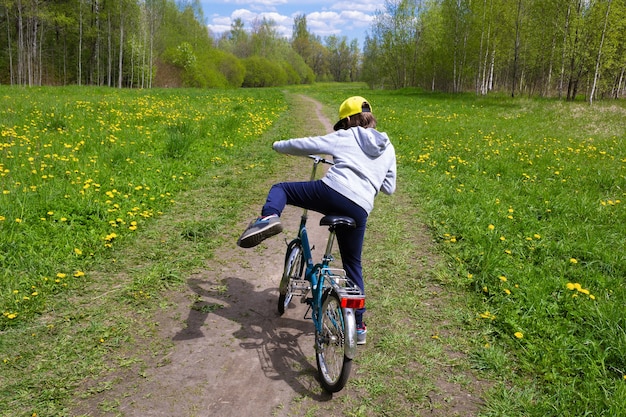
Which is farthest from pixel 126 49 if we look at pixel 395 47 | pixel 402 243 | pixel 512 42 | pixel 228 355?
pixel 228 355

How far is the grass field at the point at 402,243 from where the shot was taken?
3.11 meters

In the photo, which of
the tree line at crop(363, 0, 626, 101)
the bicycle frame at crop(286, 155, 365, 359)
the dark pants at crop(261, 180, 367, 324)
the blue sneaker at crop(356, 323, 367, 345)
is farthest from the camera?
the tree line at crop(363, 0, 626, 101)

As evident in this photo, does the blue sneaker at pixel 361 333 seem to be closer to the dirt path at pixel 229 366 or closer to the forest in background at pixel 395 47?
the dirt path at pixel 229 366

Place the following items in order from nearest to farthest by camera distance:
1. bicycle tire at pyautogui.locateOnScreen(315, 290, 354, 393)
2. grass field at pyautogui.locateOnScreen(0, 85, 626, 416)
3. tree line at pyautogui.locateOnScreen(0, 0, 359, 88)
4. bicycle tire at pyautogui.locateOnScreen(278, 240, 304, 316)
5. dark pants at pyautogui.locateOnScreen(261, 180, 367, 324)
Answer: bicycle tire at pyautogui.locateOnScreen(315, 290, 354, 393) < dark pants at pyautogui.locateOnScreen(261, 180, 367, 324) < grass field at pyautogui.locateOnScreen(0, 85, 626, 416) < bicycle tire at pyautogui.locateOnScreen(278, 240, 304, 316) < tree line at pyautogui.locateOnScreen(0, 0, 359, 88)

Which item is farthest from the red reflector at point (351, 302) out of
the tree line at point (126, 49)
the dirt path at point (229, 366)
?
the tree line at point (126, 49)

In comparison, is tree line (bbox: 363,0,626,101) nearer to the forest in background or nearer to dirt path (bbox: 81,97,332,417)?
the forest in background

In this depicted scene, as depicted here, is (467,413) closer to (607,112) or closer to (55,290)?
(55,290)

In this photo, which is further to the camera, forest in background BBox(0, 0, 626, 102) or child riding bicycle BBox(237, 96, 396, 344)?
forest in background BBox(0, 0, 626, 102)

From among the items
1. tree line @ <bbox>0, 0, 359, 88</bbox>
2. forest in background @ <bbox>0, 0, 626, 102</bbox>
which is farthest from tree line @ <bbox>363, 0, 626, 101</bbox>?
tree line @ <bbox>0, 0, 359, 88</bbox>

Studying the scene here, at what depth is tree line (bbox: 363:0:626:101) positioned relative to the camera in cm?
2678

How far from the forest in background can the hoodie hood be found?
27.1 meters

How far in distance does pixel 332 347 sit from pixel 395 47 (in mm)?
55438

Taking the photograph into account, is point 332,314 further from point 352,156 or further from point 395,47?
point 395,47

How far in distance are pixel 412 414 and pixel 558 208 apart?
5.22 meters
